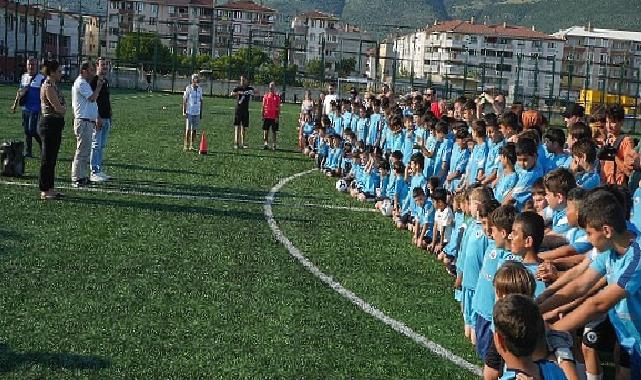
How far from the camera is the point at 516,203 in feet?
29.8

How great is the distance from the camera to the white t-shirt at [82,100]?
13.2 m

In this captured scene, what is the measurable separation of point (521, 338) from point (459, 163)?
Answer: 8.62m

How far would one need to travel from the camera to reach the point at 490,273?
616 cm

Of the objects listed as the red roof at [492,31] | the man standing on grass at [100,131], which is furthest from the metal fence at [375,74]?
the red roof at [492,31]

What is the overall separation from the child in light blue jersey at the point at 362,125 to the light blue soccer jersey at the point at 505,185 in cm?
897

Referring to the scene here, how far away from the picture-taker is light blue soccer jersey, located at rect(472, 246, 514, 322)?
19.7ft

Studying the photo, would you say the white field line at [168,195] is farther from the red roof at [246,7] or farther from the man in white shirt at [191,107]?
the red roof at [246,7]

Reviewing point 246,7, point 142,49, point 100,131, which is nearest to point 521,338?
point 100,131

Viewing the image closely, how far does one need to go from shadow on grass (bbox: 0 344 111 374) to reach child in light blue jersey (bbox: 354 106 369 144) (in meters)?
12.5

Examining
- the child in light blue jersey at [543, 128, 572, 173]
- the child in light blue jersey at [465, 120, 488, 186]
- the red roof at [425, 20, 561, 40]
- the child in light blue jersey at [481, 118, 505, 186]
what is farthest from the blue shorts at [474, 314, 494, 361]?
the red roof at [425, 20, 561, 40]

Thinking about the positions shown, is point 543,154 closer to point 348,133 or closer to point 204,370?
point 204,370

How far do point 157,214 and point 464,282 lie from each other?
602 cm

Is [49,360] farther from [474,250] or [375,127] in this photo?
[375,127]

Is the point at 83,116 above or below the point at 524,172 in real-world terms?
above
